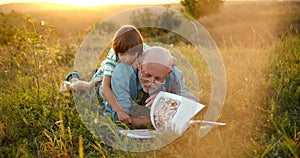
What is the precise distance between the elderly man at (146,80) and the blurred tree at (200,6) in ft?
40.2

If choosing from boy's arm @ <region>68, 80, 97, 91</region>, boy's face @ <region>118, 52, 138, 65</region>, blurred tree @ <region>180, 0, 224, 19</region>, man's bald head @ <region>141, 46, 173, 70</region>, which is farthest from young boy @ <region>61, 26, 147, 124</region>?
blurred tree @ <region>180, 0, 224, 19</region>

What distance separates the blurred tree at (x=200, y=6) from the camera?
15469mm

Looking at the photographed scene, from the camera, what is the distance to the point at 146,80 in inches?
135

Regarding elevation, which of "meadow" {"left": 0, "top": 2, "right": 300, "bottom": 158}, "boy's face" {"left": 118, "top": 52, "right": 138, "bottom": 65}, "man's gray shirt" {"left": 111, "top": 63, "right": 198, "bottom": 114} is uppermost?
"boy's face" {"left": 118, "top": 52, "right": 138, "bottom": 65}

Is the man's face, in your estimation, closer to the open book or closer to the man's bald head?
the man's bald head

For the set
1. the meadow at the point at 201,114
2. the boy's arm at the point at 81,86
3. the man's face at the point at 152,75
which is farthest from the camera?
the boy's arm at the point at 81,86

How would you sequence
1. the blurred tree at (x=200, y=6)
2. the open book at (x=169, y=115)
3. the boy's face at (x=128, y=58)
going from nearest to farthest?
the open book at (x=169, y=115) < the boy's face at (x=128, y=58) < the blurred tree at (x=200, y=6)

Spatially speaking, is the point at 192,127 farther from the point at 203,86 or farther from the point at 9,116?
the point at 9,116

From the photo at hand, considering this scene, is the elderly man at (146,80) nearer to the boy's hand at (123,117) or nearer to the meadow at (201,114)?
the boy's hand at (123,117)

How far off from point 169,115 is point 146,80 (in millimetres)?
515

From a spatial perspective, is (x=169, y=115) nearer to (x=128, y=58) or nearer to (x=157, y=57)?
(x=157, y=57)

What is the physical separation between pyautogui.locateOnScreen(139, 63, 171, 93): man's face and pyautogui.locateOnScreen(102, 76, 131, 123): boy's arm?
32cm

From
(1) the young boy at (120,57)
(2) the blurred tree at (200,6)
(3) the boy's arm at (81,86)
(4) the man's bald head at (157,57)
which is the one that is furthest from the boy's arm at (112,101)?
(2) the blurred tree at (200,6)

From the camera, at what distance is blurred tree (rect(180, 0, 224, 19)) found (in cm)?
1547
